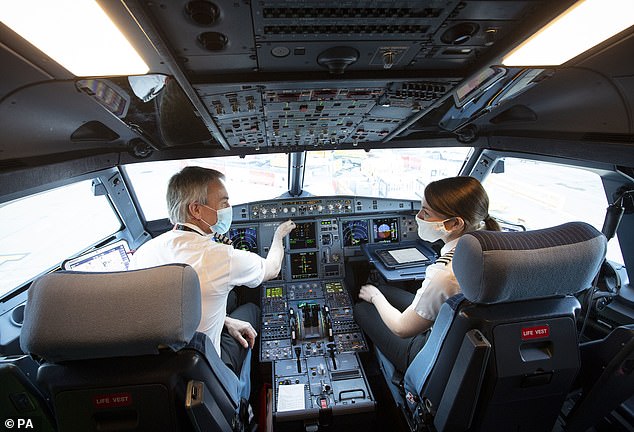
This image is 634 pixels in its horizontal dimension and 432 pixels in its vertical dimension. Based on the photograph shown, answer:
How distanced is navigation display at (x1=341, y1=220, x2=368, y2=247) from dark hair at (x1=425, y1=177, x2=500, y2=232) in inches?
62.1

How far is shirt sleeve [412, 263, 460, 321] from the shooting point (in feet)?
4.98

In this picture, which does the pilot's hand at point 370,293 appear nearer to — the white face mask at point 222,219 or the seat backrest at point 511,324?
the seat backrest at point 511,324

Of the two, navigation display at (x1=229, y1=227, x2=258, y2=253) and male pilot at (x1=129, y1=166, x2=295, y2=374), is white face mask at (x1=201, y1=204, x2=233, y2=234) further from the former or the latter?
navigation display at (x1=229, y1=227, x2=258, y2=253)

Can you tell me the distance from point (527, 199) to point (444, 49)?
2.42 m

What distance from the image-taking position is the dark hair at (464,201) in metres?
1.69

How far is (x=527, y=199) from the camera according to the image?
297 cm

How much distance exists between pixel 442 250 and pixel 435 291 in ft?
0.95

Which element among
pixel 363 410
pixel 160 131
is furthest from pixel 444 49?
pixel 363 410

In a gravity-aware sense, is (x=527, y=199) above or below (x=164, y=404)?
above

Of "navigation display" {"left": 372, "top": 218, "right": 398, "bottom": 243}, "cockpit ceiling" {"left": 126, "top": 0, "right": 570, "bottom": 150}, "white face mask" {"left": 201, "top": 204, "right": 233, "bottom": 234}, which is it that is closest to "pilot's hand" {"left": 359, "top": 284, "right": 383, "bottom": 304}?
"white face mask" {"left": 201, "top": 204, "right": 233, "bottom": 234}

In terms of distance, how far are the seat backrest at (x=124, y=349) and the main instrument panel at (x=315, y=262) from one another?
4.65 ft

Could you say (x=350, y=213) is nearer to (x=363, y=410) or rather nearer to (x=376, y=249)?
(x=376, y=249)

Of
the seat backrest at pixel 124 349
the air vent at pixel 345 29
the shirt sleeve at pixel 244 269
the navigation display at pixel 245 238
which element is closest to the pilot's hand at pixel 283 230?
the navigation display at pixel 245 238

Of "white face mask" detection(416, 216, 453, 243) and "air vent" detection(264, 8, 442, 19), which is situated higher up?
"air vent" detection(264, 8, 442, 19)
